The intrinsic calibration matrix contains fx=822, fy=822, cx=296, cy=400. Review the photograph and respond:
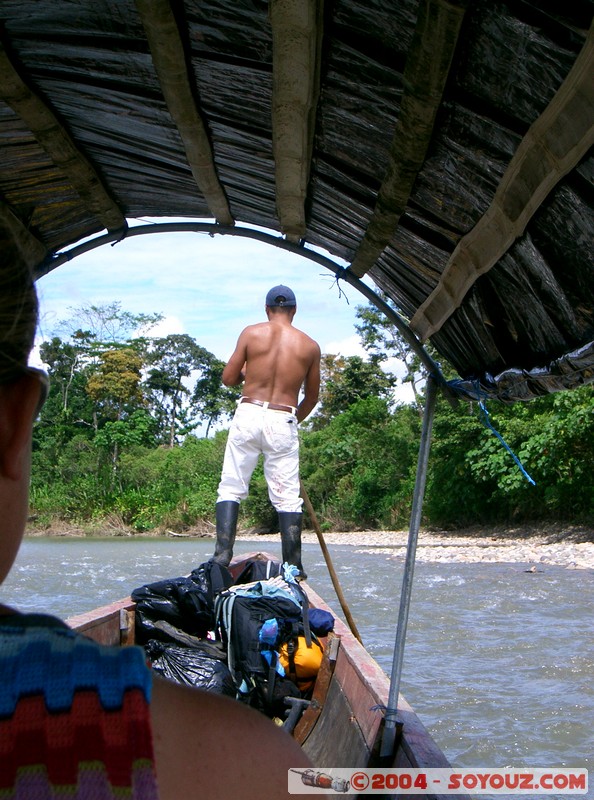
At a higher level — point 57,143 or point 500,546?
point 57,143

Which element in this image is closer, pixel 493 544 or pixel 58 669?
pixel 58 669

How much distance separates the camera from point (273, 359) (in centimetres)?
439

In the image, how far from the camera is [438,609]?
9891mm

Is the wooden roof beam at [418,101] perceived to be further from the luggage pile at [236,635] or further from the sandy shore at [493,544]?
the sandy shore at [493,544]

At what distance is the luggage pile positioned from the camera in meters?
3.31

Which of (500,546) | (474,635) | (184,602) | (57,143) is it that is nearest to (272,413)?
(184,602)

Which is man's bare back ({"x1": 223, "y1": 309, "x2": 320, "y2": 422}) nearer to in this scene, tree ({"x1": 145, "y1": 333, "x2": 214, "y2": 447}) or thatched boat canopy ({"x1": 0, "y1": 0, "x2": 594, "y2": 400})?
thatched boat canopy ({"x1": 0, "y1": 0, "x2": 594, "y2": 400})

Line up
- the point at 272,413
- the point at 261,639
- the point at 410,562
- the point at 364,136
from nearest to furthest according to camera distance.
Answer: the point at 364,136, the point at 410,562, the point at 261,639, the point at 272,413

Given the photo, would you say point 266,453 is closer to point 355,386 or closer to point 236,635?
point 236,635

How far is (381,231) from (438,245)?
0.69 ft

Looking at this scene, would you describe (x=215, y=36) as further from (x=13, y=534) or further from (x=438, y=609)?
(x=438, y=609)

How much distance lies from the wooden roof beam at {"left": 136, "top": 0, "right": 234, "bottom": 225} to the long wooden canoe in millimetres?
1669

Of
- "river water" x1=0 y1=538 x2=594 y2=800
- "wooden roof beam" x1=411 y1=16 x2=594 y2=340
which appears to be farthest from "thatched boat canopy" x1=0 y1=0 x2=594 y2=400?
"river water" x1=0 y1=538 x2=594 y2=800

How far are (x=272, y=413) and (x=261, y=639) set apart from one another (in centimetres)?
139
